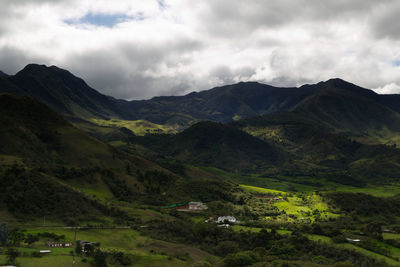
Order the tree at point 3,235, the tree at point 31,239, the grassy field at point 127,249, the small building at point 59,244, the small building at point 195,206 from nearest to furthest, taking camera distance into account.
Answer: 1. the grassy field at point 127,249
2. the tree at point 3,235
3. the tree at point 31,239
4. the small building at point 59,244
5. the small building at point 195,206

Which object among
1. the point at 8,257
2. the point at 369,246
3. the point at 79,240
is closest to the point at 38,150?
the point at 79,240

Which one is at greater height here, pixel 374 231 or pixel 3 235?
pixel 3 235

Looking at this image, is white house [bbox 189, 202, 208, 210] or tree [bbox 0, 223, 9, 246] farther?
white house [bbox 189, 202, 208, 210]

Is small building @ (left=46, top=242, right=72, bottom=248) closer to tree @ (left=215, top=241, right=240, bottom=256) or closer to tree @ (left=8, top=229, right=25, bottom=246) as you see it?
tree @ (left=8, top=229, right=25, bottom=246)

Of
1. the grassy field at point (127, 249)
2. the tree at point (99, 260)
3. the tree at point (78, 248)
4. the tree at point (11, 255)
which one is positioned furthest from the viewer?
the tree at point (78, 248)

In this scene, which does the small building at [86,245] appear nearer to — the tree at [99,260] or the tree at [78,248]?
the tree at [78,248]

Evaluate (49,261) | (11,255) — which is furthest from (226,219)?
(11,255)

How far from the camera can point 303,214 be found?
6545 inches

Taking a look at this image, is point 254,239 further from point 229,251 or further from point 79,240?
point 79,240

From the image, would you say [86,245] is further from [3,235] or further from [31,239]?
[3,235]

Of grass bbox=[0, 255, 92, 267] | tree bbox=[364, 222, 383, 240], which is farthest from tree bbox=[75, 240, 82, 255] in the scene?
tree bbox=[364, 222, 383, 240]

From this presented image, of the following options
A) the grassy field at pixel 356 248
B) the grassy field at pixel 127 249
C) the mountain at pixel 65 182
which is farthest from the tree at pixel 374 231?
the mountain at pixel 65 182

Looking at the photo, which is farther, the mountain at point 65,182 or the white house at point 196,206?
the white house at point 196,206

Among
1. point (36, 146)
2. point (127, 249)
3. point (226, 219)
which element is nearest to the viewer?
point (127, 249)
